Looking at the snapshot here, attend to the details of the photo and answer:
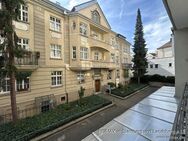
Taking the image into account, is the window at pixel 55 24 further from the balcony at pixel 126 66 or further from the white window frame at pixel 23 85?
the balcony at pixel 126 66

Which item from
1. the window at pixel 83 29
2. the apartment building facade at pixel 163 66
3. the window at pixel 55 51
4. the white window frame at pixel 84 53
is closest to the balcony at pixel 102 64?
the white window frame at pixel 84 53

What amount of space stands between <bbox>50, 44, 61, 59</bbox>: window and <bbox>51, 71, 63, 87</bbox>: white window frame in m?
1.82

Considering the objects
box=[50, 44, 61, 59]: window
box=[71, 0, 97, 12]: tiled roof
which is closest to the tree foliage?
box=[71, 0, 97, 12]: tiled roof

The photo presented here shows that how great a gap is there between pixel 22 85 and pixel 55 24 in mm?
7705

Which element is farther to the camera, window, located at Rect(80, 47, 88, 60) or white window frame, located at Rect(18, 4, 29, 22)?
window, located at Rect(80, 47, 88, 60)

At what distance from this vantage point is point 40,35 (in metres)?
15.3

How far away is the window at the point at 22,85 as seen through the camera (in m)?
13.2

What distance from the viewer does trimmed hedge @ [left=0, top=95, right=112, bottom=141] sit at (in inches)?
364

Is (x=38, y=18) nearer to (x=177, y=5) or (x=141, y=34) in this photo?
(x=177, y=5)

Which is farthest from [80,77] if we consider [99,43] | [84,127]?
[84,127]

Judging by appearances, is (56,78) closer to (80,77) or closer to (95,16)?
(80,77)

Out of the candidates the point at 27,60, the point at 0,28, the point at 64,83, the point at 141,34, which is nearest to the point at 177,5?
the point at 0,28

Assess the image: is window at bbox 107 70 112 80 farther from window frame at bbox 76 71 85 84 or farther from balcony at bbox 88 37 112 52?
window frame at bbox 76 71 85 84

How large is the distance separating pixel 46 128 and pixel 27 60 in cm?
621
